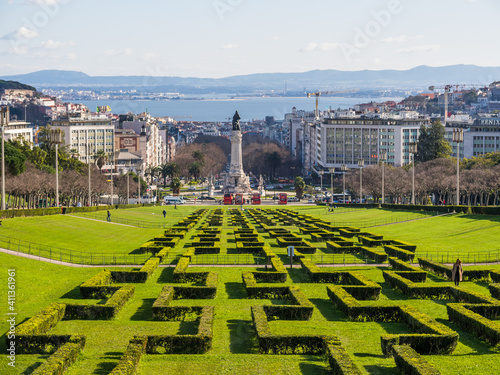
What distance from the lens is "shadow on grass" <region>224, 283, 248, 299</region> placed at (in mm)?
33812

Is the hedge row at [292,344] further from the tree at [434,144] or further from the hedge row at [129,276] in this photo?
the tree at [434,144]

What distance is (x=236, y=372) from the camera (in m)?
22.2

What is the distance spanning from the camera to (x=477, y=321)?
26203mm

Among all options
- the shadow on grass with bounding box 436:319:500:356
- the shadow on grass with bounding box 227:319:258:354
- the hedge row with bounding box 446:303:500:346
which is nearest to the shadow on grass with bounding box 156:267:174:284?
the shadow on grass with bounding box 227:319:258:354

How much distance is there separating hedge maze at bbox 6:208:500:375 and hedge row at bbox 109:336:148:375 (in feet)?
0.12

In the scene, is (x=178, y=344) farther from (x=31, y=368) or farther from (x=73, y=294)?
(x=73, y=294)

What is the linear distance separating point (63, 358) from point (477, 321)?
1512 cm

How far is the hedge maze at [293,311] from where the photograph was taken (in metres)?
23.7

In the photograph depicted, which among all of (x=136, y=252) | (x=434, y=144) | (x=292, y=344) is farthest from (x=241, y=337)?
(x=434, y=144)

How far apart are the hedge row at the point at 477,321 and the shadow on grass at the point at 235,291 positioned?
33.3ft

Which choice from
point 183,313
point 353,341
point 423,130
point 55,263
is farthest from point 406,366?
point 423,130

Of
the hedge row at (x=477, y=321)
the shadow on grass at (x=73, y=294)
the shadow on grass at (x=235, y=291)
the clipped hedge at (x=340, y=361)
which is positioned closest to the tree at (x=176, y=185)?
the shadow on grass at (x=235, y=291)

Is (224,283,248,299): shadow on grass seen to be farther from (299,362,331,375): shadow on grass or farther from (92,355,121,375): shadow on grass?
(92,355,121,375): shadow on grass

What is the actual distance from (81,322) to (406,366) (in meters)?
13.5
